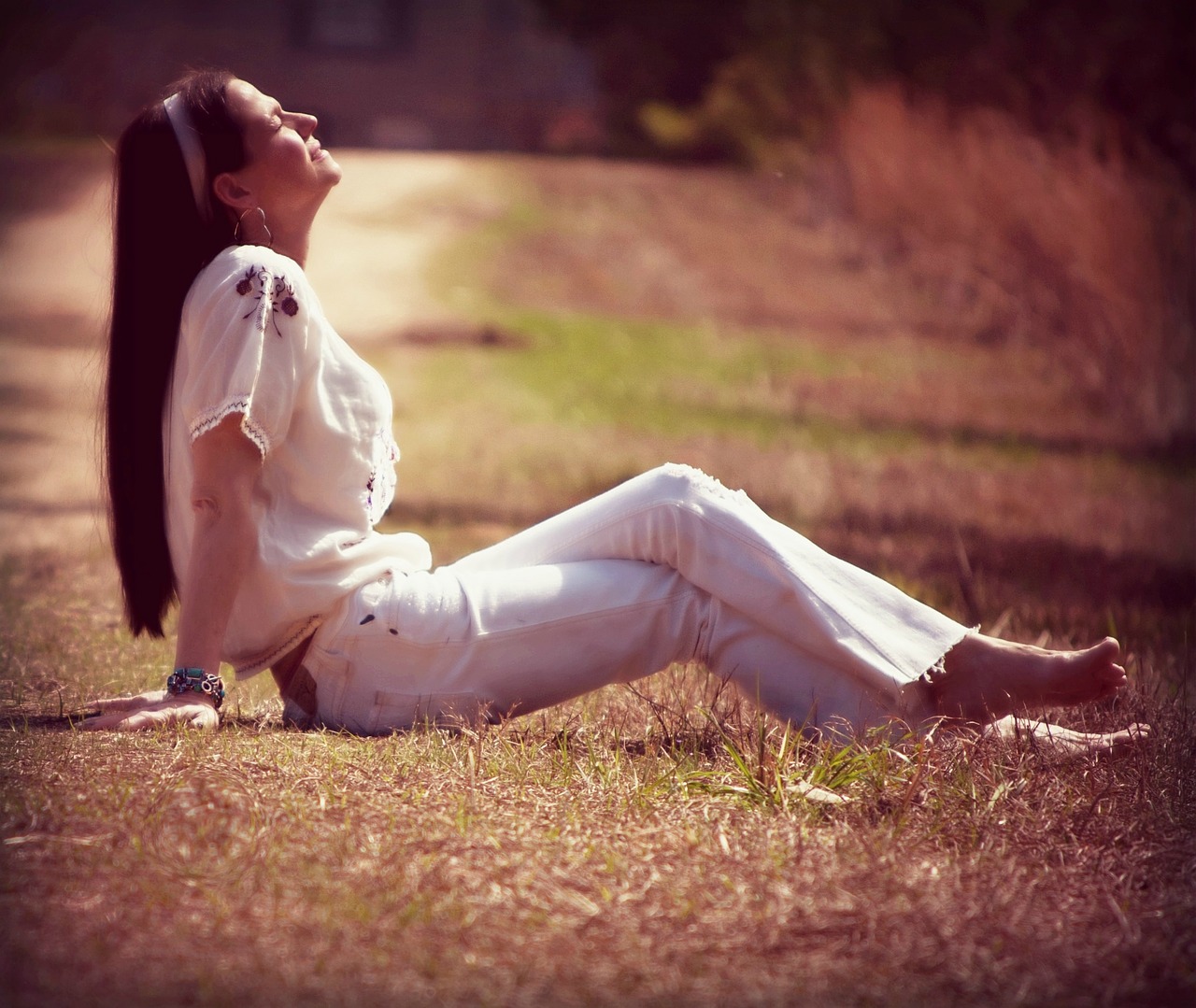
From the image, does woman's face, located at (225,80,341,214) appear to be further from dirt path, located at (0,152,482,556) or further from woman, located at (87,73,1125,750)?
dirt path, located at (0,152,482,556)

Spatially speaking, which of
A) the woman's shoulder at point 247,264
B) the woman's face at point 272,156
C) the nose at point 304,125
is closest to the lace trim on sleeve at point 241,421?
the woman's shoulder at point 247,264

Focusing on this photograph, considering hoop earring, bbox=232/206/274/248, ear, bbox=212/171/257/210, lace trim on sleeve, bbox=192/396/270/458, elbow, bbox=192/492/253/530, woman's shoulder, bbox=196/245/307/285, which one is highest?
ear, bbox=212/171/257/210

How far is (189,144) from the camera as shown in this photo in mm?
2762

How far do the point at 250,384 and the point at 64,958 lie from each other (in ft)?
3.60

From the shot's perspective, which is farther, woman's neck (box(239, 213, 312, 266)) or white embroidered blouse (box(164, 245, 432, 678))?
woman's neck (box(239, 213, 312, 266))

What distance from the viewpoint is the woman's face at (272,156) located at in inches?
110

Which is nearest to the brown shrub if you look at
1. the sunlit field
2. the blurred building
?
the sunlit field

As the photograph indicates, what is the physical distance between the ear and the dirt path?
0.54 metres

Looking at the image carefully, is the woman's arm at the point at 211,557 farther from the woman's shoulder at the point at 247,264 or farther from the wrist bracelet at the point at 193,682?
the woman's shoulder at the point at 247,264

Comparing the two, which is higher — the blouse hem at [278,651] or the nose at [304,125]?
the nose at [304,125]

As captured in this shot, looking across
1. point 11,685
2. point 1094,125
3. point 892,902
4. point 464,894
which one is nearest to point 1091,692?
point 892,902

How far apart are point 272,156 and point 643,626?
3.85 ft

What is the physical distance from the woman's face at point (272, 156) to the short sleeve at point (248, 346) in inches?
6.5

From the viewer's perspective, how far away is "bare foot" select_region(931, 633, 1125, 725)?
277 centimetres
